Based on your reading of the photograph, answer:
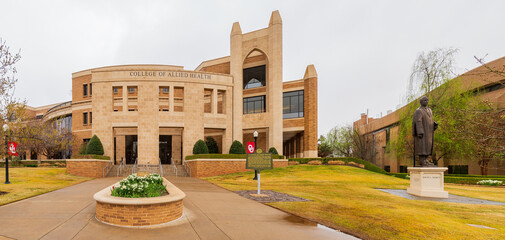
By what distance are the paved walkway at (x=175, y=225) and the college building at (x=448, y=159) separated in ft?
36.5

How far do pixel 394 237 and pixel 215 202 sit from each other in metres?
6.50

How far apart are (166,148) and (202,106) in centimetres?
954

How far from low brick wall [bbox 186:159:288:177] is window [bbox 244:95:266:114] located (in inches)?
468

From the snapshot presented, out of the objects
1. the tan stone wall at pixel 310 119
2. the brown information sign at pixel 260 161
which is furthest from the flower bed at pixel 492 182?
the brown information sign at pixel 260 161

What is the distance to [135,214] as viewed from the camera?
23.0 ft

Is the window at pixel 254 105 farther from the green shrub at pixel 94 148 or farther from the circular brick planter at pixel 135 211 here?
the circular brick planter at pixel 135 211

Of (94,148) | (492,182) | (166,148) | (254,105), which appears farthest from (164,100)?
(492,182)

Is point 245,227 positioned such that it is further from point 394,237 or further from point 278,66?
point 278,66

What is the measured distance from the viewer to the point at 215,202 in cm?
1100

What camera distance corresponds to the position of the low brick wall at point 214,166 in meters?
26.6

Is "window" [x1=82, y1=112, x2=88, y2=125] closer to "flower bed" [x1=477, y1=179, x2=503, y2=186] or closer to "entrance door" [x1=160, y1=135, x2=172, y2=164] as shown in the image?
"entrance door" [x1=160, y1=135, x2=172, y2=164]

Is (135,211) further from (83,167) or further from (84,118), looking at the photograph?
(84,118)

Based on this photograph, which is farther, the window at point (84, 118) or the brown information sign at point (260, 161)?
the window at point (84, 118)

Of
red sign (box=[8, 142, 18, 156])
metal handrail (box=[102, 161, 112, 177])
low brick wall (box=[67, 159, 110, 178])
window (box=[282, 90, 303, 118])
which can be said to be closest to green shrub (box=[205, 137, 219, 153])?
window (box=[282, 90, 303, 118])
